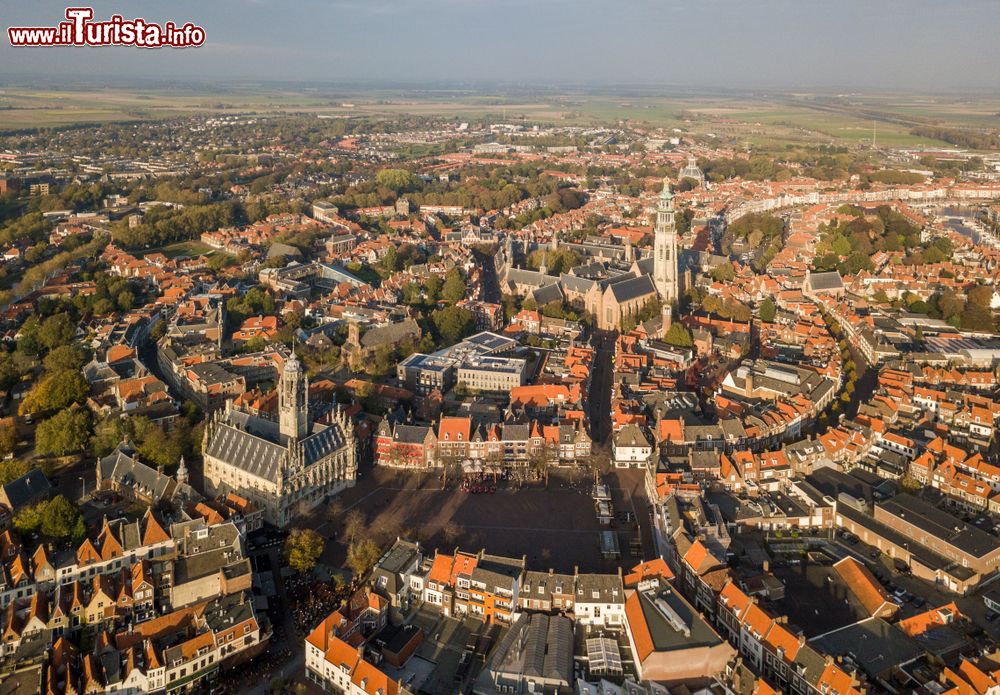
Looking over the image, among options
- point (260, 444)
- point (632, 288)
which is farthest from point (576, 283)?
point (260, 444)

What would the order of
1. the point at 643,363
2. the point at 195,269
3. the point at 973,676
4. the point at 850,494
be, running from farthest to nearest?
the point at 195,269 < the point at 643,363 < the point at 850,494 < the point at 973,676

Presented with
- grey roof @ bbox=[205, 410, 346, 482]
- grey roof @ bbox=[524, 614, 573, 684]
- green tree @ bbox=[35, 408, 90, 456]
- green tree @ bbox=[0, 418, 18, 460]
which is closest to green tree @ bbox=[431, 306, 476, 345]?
grey roof @ bbox=[205, 410, 346, 482]

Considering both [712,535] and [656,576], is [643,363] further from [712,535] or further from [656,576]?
[656,576]

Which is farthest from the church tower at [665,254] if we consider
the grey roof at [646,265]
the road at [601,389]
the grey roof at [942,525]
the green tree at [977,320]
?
the grey roof at [942,525]

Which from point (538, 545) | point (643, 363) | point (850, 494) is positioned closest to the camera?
point (538, 545)

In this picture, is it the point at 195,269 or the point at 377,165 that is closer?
the point at 195,269

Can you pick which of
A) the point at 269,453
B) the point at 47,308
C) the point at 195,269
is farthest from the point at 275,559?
the point at 195,269

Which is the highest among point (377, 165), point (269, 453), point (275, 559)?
point (377, 165)
